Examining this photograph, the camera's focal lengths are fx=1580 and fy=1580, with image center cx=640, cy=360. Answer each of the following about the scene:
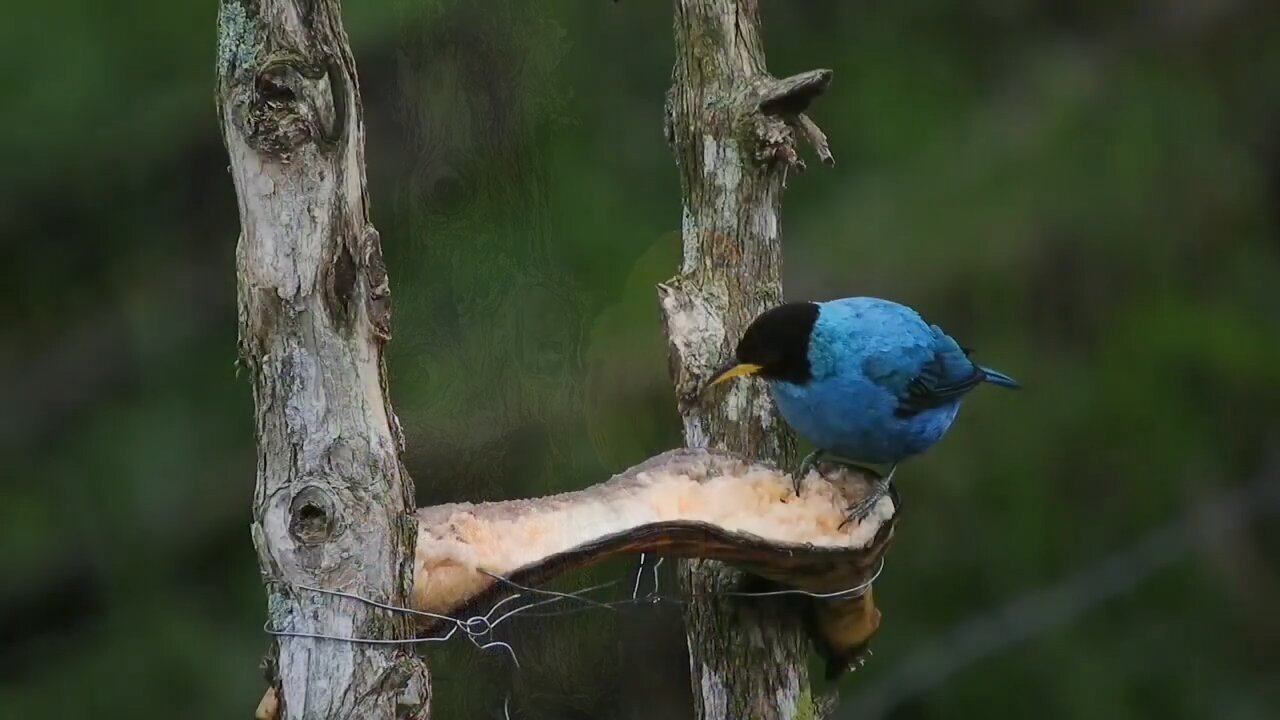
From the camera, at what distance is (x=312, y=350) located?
1.72m

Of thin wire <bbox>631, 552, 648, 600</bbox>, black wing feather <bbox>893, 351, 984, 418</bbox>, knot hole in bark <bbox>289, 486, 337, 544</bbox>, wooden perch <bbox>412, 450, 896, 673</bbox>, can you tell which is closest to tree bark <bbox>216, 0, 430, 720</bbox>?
knot hole in bark <bbox>289, 486, 337, 544</bbox>

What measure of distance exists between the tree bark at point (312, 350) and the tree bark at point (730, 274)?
705mm

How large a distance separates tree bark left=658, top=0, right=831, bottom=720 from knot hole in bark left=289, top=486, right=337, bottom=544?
754 millimetres

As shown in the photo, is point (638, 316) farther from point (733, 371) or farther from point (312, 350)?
point (312, 350)

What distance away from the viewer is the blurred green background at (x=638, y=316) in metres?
2.00

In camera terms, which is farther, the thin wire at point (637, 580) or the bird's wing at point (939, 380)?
the bird's wing at point (939, 380)

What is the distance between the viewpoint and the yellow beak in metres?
2.32

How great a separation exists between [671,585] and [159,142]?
5.36 feet

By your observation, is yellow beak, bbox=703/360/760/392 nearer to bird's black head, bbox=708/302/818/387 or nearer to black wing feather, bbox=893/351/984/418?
bird's black head, bbox=708/302/818/387

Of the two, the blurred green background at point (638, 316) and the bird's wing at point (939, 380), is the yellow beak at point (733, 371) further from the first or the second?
the bird's wing at point (939, 380)

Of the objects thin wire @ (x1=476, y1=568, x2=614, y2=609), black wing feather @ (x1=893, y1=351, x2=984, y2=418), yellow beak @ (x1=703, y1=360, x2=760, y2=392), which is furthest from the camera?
black wing feather @ (x1=893, y1=351, x2=984, y2=418)

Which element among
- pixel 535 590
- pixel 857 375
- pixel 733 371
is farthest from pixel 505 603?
pixel 857 375

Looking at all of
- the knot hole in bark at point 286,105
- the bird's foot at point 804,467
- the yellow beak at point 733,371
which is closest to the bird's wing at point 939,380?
the bird's foot at point 804,467

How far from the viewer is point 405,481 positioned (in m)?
1.77
